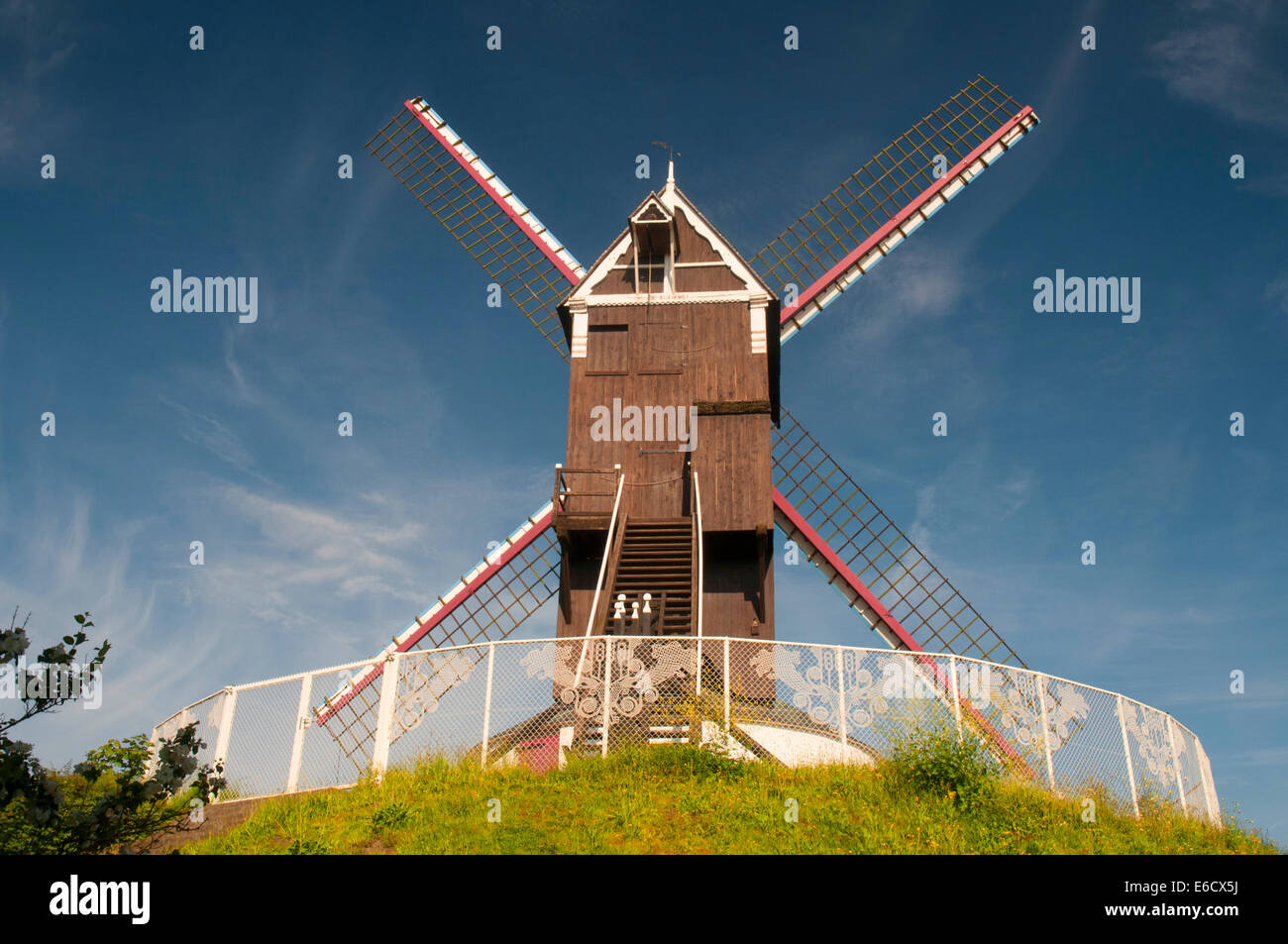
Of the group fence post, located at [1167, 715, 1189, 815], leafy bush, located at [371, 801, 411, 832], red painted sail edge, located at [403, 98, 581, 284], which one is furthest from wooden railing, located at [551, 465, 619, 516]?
fence post, located at [1167, 715, 1189, 815]

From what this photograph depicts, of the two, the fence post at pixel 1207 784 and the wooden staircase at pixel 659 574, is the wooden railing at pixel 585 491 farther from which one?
the fence post at pixel 1207 784

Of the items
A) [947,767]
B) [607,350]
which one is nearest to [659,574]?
[607,350]

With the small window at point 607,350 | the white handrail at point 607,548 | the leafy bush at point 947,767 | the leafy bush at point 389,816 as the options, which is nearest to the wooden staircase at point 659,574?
the white handrail at point 607,548

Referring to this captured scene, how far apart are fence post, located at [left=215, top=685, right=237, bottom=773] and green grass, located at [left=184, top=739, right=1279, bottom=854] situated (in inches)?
53.2

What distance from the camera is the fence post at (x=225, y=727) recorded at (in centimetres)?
1168

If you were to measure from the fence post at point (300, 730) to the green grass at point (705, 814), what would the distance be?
0.43 meters

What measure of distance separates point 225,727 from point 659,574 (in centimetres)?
728

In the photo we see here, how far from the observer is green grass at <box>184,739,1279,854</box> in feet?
30.4

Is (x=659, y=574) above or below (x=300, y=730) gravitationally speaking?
above

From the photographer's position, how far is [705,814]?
9805 millimetres

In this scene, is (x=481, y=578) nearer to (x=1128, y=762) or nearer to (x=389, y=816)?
(x=389, y=816)
